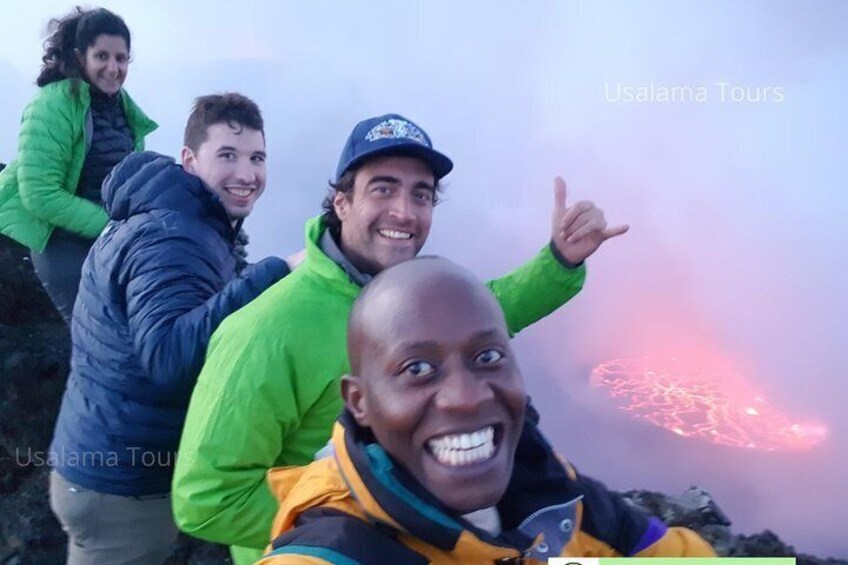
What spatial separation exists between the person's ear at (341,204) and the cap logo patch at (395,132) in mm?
107

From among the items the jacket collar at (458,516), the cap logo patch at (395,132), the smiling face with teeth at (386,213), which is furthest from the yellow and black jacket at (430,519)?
the cap logo patch at (395,132)

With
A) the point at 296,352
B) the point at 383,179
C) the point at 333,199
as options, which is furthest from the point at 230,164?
the point at 296,352

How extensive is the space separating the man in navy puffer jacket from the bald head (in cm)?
53

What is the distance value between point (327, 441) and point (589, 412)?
0.75 metres

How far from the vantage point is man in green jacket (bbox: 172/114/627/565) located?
1209 mm

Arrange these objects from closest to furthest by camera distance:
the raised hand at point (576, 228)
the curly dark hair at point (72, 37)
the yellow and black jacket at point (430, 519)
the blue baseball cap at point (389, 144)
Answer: the yellow and black jacket at point (430, 519) → the blue baseball cap at point (389, 144) → the raised hand at point (576, 228) → the curly dark hair at point (72, 37)

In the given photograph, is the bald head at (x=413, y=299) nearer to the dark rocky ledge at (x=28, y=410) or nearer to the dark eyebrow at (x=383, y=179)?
the dark eyebrow at (x=383, y=179)

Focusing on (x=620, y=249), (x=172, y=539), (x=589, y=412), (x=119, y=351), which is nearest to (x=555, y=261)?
(x=620, y=249)

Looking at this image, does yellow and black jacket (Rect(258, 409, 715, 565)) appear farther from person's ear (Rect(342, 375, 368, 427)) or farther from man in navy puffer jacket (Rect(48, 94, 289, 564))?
man in navy puffer jacket (Rect(48, 94, 289, 564))

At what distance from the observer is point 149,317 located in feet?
4.66

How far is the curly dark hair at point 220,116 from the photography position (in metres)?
1.69

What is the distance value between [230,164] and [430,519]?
105cm

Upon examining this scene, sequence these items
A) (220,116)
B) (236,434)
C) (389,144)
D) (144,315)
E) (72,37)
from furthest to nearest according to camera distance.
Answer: (72,37), (220,116), (144,315), (389,144), (236,434)

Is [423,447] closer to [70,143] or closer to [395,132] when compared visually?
[395,132]
